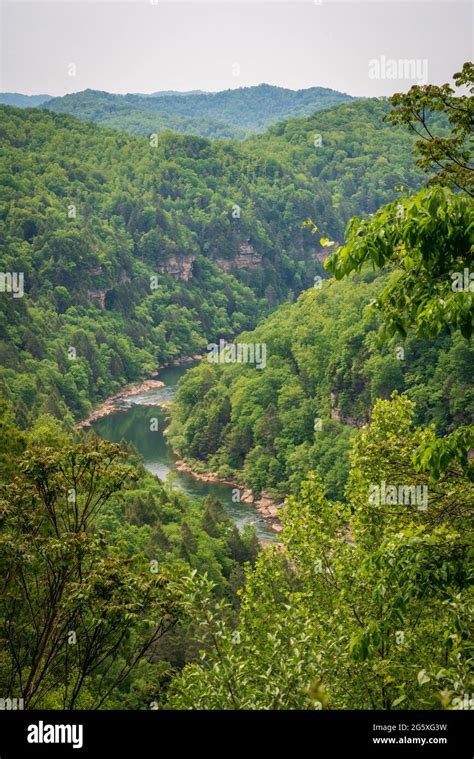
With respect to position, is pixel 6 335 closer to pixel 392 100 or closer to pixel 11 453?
pixel 11 453

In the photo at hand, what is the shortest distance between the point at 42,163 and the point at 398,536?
560 ft

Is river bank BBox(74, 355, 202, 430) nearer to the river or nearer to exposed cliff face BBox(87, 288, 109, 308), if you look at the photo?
the river

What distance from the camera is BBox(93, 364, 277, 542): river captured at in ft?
227

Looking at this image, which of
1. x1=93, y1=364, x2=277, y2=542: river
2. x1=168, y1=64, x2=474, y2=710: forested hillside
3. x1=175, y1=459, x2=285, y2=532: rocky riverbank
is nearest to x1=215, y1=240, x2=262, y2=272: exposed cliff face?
x1=93, y1=364, x2=277, y2=542: river

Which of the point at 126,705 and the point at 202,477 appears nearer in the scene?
the point at 126,705

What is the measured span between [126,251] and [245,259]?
33.7 metres

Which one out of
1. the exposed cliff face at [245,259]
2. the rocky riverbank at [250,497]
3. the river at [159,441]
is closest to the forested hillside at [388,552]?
the river at [159,441]

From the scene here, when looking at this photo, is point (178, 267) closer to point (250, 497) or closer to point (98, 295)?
point (98, 295)

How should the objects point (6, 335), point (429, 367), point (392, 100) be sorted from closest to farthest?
point (392, 100), point (429, 367), point (6, 335)

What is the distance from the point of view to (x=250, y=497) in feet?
247

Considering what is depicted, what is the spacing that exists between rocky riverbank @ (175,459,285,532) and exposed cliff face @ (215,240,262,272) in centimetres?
10313

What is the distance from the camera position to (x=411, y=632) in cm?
1300
